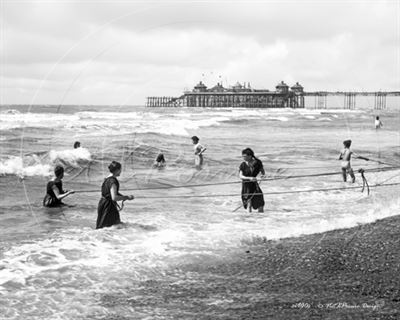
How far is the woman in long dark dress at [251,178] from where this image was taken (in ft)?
29.5

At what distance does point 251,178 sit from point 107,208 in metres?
2.73

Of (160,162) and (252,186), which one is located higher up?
(252,186)

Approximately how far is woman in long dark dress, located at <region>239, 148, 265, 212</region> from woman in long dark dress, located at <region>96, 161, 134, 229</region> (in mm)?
2494

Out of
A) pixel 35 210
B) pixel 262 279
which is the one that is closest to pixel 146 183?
pixel 35 210

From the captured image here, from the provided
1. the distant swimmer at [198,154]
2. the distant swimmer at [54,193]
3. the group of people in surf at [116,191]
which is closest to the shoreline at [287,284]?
the group of people in surf at [116,191]

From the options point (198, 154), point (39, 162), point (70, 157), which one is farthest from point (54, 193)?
point (70, 157)

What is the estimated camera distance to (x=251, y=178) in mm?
8938

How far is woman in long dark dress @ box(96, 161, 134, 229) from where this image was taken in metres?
7.21

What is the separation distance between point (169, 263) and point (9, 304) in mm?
1913

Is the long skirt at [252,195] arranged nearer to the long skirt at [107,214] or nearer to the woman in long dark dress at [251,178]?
the woman in long dark dress at [251,178]

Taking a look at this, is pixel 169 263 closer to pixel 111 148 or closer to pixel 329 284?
pixel 329 284

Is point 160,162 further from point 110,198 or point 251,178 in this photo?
point 110,198

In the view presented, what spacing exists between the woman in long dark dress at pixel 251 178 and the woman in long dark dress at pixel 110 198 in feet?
8.18

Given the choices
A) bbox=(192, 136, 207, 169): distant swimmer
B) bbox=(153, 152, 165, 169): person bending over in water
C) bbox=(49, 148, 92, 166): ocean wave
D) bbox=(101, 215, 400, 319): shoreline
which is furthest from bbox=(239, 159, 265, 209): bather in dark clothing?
bbox=(49, 148, 92, 166): ocean wave
